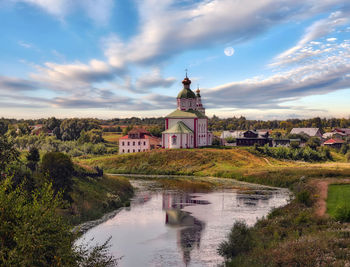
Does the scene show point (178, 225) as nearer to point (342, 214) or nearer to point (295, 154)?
point (342, 214)

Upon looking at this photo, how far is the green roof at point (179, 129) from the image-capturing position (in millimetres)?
86000

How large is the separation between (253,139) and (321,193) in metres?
87.2

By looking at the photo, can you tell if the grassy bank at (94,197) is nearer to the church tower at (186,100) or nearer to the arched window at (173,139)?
the arched window at (173,139)

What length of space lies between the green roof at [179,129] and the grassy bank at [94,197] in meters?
41.5

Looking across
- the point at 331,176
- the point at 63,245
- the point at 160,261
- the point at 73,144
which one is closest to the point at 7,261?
the point at 63,245

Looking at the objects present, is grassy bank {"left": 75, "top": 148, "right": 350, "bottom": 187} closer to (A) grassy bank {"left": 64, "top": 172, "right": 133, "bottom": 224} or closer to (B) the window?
(B) the window

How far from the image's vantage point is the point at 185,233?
88.1 ft

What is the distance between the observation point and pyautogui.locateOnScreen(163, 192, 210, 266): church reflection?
934 inches

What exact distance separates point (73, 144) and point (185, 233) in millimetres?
88516

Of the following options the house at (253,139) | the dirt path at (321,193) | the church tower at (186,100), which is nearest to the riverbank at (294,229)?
the dirt path at (321,193)

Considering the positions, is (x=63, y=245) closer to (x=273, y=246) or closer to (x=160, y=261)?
(x=160, y=261)

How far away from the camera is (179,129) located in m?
86.7

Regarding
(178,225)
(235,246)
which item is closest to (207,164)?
(178,225)

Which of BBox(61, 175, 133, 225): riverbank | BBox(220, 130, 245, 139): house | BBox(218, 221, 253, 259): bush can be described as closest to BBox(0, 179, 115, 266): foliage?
BBox(218, 221, 253, 259): bush
